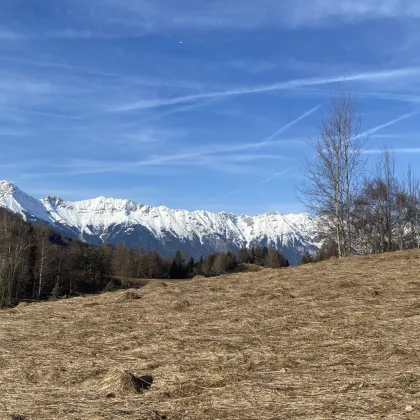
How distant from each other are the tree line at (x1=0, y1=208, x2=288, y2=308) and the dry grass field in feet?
32.9

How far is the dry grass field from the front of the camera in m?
5.20

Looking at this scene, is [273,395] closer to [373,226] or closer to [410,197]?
[373,226]

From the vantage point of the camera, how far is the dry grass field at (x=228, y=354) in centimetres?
520

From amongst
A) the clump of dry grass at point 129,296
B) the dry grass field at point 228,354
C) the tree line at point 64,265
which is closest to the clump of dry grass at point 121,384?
the dry grass field at point 228,354

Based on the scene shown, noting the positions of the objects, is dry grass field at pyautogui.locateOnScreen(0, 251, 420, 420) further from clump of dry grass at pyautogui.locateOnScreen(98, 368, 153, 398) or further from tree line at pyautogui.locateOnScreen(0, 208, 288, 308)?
tree line at pyautogui.locateOnScreen(0, 208, 288, 308)

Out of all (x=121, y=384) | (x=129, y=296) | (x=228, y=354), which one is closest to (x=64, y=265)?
(x=129, y=296)

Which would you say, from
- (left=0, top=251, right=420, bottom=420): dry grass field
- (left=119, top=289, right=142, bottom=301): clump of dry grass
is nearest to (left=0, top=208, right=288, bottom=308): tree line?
(left=119, top=289, right=142, bottom=301): clump of dry grass

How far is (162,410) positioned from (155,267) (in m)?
139

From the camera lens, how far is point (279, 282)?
14.1 meters

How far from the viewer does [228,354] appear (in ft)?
24.3

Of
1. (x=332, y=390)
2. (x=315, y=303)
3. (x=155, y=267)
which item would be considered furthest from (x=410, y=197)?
(x=155, y=267)

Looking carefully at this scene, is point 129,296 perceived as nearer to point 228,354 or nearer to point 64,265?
point 228,354

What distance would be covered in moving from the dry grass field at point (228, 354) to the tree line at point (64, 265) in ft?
32.9

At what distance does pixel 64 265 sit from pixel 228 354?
8784 cm
